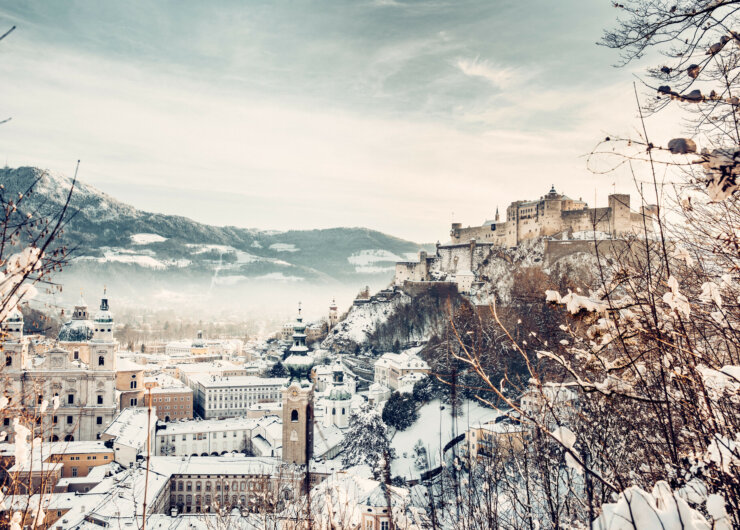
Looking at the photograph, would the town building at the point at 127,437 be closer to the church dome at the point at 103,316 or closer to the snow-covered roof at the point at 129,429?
the snow-covered roof at the point at 129,429

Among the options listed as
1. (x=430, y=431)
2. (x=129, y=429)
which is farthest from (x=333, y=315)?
(x=430, y=431)

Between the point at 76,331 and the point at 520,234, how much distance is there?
141ft

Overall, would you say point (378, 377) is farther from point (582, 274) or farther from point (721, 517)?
point (721, 517)

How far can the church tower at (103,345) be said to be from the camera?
36.6m

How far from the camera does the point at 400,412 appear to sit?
109 ft

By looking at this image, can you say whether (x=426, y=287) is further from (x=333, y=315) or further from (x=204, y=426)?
(x=204, y=426)

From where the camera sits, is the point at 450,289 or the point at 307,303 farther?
the point at 307,303

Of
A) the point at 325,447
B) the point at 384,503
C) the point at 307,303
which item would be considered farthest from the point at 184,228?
the point at 384,503

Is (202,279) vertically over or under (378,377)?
over

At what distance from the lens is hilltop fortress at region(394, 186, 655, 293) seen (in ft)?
148

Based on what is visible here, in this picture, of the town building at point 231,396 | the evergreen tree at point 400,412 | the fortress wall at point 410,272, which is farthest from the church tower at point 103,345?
the fortress wall at point 410,272

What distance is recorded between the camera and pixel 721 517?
183 centimetres

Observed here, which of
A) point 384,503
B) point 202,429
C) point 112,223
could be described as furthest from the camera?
point 112,223

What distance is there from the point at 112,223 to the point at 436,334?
529 ft
